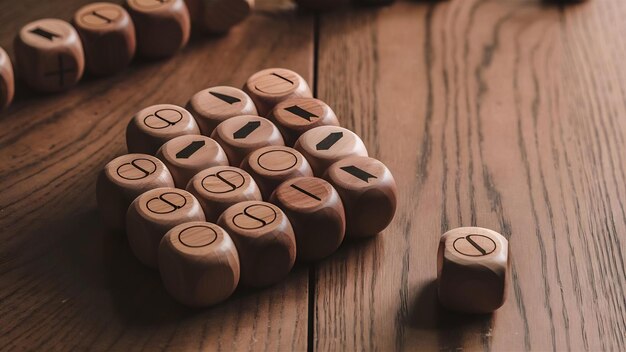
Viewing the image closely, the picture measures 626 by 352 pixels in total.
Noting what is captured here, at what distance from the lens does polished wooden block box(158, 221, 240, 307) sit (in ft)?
2.72

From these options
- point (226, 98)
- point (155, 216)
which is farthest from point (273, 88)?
point (155, 216)

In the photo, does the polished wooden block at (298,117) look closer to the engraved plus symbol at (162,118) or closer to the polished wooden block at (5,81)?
the engraved plus symbol at (162,118)

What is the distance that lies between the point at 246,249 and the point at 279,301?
61mm

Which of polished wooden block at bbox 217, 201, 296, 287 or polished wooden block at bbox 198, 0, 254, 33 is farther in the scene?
polished wooden block at bbox 198, 0, 254, 33

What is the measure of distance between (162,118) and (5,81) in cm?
23

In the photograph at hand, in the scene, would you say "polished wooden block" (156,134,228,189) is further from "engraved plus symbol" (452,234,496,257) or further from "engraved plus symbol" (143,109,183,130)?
"engraved plus symbol" (452,234,496,257)

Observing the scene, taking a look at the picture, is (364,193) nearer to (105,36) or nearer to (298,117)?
(298,117)

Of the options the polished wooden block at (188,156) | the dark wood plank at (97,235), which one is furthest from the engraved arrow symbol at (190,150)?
the dark wood plank at (97,235)

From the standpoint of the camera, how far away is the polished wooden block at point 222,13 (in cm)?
129

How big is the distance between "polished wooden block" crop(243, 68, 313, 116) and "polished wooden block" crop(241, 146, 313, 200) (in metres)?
0.11

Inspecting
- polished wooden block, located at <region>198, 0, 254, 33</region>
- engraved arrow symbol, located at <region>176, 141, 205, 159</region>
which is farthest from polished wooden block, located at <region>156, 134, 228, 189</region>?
polished wooden block, located at <region>198, 0, 254, 33</region>

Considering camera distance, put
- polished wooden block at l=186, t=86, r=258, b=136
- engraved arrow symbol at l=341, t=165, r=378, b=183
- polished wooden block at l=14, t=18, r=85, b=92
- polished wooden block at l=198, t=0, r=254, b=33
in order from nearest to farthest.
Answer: engraved arrow symbol at l=341, t=165, r=378, b=183 < polished wooden block at l=186, t=86, r=258, b=136 < polished wooden block at l=14, t=18, r=85, b=92 < polished wooden block at l=198, t=0, r=254, b=33

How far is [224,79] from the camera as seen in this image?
1224 millimetres

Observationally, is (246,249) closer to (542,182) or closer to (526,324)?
(526,324)
